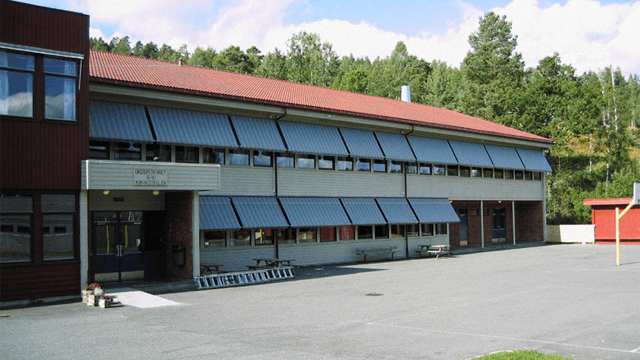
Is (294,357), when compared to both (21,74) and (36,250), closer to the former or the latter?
(36,250)

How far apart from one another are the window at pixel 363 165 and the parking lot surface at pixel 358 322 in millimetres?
8865

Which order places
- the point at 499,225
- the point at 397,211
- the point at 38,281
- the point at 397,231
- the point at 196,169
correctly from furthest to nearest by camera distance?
the point at 499,225
the point at 397,231
the point at 397,211
the point at 196,169
the point at 38,281

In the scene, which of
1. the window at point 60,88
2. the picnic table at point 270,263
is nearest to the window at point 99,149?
the window at point 60,88

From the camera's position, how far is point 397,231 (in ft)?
102

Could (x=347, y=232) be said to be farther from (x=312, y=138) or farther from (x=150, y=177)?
(x=150, y=177)

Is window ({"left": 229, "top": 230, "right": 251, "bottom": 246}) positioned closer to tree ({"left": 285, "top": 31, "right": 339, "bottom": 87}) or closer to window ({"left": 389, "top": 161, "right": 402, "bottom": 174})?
window ({"left": 389, "top": 161, "right": 402, "bottom": 174})

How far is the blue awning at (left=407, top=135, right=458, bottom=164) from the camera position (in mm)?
31859

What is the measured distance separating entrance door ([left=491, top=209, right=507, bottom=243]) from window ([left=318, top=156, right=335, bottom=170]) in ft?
58.0

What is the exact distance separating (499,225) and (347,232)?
17648 millimetres

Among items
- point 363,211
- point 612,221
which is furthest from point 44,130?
point 612,221

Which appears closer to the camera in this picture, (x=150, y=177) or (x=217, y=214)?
(x=150, y=177)

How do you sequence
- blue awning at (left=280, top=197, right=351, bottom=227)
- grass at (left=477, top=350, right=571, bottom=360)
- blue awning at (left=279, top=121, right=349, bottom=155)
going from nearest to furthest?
grass at (left=477, top=350, right=571, bottom=360), blue awning at (left=280, top=197, right=351, bottom=227), blue awning at (left=279, top=121, right=349, bottom=155)

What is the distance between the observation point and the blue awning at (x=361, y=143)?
28.2m

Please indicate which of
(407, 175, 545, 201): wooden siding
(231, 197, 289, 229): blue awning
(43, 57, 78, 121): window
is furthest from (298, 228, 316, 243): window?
(43, 57, 78, 121): window
